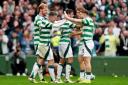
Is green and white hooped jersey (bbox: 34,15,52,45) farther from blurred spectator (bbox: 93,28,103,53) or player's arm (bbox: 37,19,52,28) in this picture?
blurred spectator (bbox: 93,28,103,53)

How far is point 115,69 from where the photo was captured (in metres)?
29.5

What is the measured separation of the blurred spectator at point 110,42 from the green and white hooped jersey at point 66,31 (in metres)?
6.81

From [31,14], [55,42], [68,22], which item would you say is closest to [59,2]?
[31,14]

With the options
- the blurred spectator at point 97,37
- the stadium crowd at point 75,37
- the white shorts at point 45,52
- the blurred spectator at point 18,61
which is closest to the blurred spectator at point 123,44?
the stadium crowd at point 75,37

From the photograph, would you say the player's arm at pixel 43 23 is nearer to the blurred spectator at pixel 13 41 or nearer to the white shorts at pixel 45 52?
the white shorts at pixel 45 52

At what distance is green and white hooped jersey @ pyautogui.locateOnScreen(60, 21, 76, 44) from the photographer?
74.4 ft

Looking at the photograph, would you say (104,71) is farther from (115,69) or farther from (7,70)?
(7,70)

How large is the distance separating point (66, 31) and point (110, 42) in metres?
7.00

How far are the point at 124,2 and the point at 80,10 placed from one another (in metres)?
9.91

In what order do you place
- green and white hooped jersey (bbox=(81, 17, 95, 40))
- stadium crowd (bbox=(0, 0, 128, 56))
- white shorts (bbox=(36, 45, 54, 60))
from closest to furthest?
white shorts (bbox=(36, 45, 54, 60)), green and white hooped jersey (bbox=(81, 17, 95, 40)), stadium crowd (bbox=(0, 0, 128, 56))

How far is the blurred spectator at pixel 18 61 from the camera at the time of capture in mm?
28828

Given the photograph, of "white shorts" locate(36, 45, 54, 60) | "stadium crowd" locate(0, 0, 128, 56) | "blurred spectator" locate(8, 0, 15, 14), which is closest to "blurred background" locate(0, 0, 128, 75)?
"stadium crowd" locate(0, 0, 128, 56)

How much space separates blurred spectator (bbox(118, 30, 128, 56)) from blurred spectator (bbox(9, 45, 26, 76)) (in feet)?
14.3

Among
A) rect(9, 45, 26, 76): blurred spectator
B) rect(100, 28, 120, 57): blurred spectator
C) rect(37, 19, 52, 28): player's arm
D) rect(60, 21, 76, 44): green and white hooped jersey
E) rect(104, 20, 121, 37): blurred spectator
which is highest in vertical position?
rect(37, 19, 52, 28): player's arm
